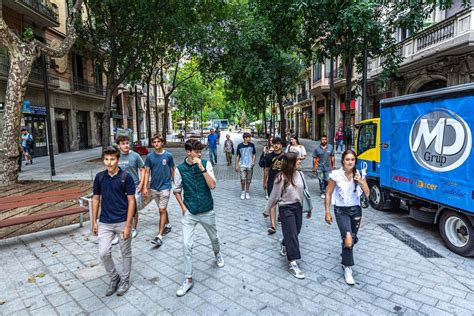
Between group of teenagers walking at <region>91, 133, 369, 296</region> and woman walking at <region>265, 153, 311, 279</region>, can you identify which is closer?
group of teenagers walking at <region>91, 133, 369, 296</region>

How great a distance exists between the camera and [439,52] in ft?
40.2

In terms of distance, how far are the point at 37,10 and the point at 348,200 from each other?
70.3ft

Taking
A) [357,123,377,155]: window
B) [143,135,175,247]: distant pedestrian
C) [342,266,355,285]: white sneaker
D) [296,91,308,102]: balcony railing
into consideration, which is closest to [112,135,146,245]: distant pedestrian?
[143,135,175,247]: distant pedestrian

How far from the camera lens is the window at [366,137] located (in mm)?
7297

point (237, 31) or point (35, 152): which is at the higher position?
point (237, 31)

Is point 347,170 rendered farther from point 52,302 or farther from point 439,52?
point 439,52

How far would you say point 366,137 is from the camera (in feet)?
24.9

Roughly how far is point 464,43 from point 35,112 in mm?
23109

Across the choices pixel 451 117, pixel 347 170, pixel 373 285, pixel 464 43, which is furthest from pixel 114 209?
pixel 464 43

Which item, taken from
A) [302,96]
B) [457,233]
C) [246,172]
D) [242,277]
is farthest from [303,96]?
[242,277]

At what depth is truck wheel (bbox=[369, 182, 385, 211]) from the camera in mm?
7184

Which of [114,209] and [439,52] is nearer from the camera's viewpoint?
[114,209]

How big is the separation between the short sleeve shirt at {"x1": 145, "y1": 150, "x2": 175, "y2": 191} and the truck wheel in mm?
4895

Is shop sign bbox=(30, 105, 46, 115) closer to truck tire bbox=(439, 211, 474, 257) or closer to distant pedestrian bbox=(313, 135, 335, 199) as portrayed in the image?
distant pedestrian bbox=(313, 135, 335, 199)
